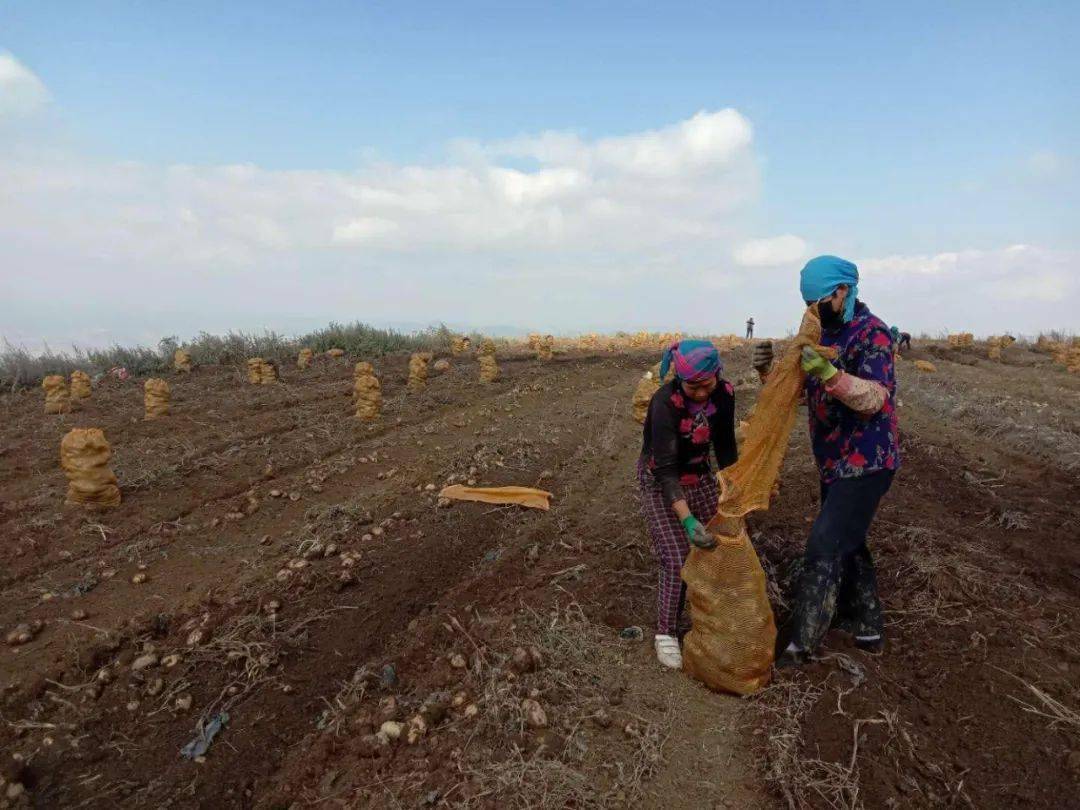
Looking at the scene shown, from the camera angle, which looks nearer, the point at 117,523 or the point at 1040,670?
the point at 1040,670

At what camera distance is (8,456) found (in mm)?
8547

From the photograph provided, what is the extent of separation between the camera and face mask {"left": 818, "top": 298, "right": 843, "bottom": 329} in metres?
2.69

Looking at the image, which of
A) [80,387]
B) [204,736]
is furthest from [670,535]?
[80,387]

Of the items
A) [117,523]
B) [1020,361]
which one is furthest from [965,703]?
[1020,361]

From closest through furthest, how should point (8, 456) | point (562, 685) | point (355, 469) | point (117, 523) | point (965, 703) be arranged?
point (965, 703), point (562, 685), point (117, 523), point (355, 469), point (8, 456)

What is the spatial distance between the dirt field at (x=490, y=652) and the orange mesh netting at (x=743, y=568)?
0.17m

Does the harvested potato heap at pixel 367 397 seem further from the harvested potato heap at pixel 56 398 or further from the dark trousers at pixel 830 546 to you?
the dark trousers at pixel 830 546

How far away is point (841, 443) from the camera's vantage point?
2.76 metres

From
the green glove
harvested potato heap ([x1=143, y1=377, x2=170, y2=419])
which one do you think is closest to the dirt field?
the green glove

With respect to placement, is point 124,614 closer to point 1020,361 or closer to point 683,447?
point 683,447

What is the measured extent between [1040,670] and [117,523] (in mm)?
6887

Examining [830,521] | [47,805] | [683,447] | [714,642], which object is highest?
[683,447]

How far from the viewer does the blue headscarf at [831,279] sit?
266 cm

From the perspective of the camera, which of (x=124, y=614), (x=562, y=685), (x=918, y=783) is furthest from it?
(x=124, y=614)
